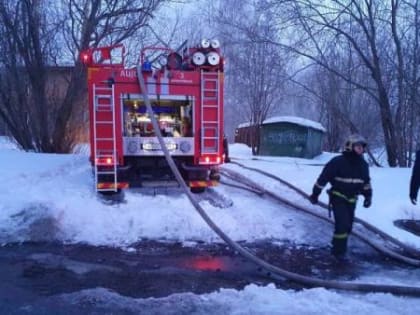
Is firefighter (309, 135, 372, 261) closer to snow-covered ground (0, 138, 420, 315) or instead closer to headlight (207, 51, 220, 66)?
snow-covered ground (0, 138, 420, 315)

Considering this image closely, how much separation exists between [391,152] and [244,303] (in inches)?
552

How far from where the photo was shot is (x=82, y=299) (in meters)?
4.65

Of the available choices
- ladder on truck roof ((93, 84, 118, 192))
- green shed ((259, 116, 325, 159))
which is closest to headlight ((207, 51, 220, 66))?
ladder on truck roof ((93, 84, 118, 192))

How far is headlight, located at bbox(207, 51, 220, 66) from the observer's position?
895cm

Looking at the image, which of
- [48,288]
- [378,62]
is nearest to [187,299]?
[48,288]

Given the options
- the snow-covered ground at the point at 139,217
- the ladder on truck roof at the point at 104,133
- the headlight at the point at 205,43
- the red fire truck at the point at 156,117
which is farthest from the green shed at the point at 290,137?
the ladder on truck roof at the point at 104,133

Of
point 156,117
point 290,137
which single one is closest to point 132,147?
point 156,117

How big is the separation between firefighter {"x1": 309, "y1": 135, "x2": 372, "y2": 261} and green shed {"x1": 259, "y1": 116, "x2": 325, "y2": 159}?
17.9 metres

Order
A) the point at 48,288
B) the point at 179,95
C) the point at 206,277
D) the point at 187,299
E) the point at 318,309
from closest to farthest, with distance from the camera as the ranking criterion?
the point at 318,309
the point at 187,299
the point at 48,288
the point at 206,277
the point at 179,95

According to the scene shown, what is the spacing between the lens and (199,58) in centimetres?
895

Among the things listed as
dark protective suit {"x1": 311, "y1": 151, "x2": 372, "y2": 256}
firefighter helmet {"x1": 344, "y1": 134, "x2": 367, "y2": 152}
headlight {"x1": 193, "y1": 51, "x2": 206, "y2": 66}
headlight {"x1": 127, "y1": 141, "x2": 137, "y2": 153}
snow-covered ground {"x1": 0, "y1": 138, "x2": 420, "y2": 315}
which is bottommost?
snow-covered ground {"x1": 0, "y1": 138, "x2": 420, "y2": 315}

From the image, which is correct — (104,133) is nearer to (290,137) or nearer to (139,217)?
(139,217)

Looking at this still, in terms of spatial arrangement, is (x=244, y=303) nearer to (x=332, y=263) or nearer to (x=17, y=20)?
(x=332, y=263)

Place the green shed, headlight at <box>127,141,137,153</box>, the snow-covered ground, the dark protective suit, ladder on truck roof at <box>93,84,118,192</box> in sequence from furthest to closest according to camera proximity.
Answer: the green shed < headlight at <box>127,141,137,153</box> < ladder on truck roof at <box>93,84,118,192</box> < the snow-covered ground < the dark protective suit
